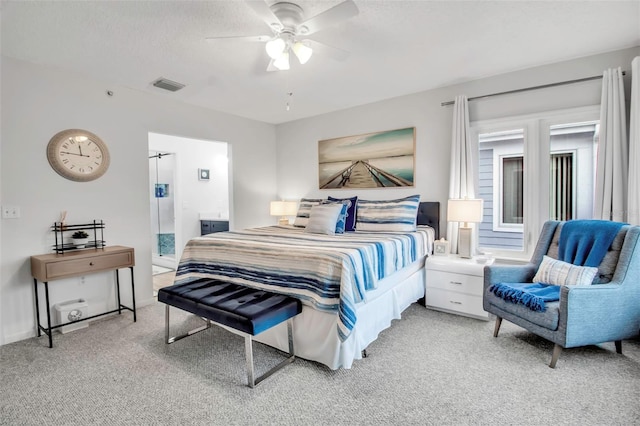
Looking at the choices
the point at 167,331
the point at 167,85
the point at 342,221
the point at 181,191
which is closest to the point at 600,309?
the point at 342,221

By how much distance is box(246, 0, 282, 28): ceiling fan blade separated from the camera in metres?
1.82

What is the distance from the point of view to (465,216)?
3262 mm

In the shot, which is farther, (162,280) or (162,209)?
(162,209)

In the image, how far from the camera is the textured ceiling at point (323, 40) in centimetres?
218

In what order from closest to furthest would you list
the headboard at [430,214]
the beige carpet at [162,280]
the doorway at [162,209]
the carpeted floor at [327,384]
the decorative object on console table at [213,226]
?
the carpeted floor at [327,384] < the headboard at [430,214] < the beige carpet at [162,280] < the decorative object on console table at [213,226] < the doorway at [162,209]

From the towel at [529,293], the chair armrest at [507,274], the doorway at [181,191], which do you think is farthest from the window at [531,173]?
the doorway at [181,191]

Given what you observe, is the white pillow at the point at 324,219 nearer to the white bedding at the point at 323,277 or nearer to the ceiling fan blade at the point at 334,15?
the white bedding at the point at 323,277

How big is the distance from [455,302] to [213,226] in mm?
4116

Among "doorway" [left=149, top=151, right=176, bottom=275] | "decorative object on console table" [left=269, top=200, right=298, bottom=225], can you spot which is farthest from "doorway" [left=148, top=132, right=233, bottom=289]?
"decorative object on console table" [left=269, top=200, right=298, bottom=225]

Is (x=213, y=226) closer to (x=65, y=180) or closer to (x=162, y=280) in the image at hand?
(x=162, y=280)

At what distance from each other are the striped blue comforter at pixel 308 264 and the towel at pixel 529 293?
0.82 m

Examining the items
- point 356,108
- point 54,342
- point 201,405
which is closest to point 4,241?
point 54,342

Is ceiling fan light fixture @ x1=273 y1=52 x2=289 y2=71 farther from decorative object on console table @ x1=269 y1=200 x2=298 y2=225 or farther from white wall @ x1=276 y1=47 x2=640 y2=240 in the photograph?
decorative object on console table @ x1=269 y1=200 x2=298 y2=225

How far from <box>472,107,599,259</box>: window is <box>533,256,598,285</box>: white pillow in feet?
2.55
